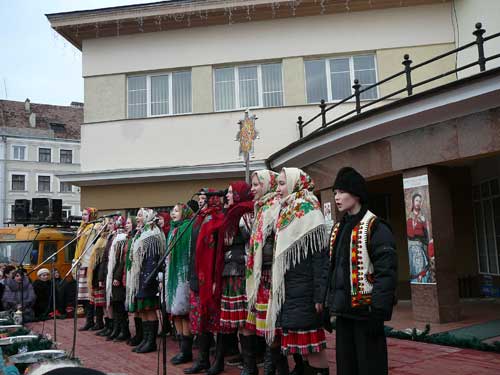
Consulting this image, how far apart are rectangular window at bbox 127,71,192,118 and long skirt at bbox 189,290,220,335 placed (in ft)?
31.4

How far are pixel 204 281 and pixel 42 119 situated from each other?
45.9m

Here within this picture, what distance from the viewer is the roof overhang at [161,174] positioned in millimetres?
13688

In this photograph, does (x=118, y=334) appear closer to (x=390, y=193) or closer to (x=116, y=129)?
(x=390, y=193)

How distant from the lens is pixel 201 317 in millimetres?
5758

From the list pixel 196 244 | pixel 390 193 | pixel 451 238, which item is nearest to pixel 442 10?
pixel 390 193

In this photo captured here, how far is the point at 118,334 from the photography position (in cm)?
821

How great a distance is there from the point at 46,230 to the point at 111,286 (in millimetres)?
7562

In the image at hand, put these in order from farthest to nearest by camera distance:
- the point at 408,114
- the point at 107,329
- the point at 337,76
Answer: the point at 337,76 < the point at 107,329 < the point at 408,114

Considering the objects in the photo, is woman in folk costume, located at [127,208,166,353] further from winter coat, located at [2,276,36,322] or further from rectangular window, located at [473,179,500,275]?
rectangular window, located at [473,179,500,275]

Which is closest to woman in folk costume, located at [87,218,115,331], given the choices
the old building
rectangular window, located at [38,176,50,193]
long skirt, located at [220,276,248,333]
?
long skirt, located at [220,276,248,333]

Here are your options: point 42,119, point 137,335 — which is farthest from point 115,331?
point 42,119

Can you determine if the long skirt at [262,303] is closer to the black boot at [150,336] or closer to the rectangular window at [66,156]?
the black boot at [150,336]

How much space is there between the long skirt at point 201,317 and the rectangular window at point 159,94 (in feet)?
31.4

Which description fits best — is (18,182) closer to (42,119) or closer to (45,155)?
(45,155)
